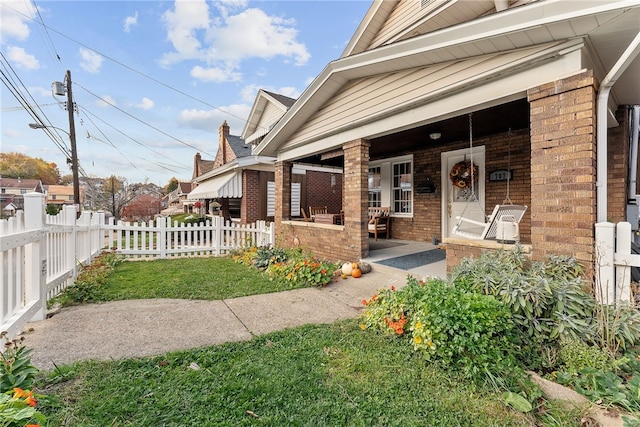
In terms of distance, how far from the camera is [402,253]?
6.57 meters

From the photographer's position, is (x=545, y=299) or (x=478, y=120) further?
(x=478, y=120)

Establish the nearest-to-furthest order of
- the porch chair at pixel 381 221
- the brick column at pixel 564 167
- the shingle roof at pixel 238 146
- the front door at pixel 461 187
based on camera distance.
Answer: the brick column at pixel 564 167 < the front door at pixel 461 187 < the porch chair at pixel 381 221 < the shingle roof at pixel 238 146

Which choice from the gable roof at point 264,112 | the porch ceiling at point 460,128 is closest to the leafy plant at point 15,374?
the porch ceiling at point 460,128

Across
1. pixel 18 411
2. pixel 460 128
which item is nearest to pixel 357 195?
pixel 460 128

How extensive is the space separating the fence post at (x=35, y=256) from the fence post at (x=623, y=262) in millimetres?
6255

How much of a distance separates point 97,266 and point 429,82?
24.4ft

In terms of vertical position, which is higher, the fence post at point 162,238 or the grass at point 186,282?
the fence post at point 162,238

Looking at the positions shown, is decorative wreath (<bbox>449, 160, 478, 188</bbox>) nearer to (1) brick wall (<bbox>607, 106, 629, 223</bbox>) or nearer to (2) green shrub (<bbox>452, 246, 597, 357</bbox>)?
(1) brick wall (<bbox>607, 106, 629, 223</bbox>)

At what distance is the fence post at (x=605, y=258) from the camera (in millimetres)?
2869

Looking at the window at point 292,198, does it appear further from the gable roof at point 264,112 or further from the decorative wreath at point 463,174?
the decorative wreath at point 463,174

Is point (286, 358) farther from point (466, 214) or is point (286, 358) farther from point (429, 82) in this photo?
point (466, 214)

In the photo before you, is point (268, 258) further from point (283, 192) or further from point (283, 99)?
point (283, 99)

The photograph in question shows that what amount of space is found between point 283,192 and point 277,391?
6.50m

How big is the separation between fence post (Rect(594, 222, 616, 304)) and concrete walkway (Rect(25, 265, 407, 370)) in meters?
2.53
